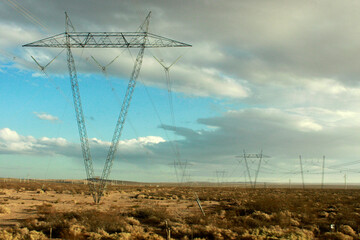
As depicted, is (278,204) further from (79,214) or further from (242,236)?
(79,214)

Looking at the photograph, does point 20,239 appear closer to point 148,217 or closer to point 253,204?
point 148,217

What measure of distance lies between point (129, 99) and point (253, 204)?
32103 mm

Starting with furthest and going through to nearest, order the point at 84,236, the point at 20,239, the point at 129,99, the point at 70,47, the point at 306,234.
→ the point at 129,99
the point at 70,47
the point at 306,234
the point at 84,236
the point at 20,239

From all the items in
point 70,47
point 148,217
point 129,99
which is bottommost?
point 148,217

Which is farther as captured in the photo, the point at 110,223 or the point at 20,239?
the point at 110,223

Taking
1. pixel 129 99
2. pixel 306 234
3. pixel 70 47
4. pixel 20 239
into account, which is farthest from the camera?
pixel 129 99

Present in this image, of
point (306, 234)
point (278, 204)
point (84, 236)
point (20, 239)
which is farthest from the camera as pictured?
point (278, 204)

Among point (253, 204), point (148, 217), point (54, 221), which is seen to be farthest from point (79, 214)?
point (253, 204)

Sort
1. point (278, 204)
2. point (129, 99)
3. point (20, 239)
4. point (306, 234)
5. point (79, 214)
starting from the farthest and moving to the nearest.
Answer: point (129, 99) < point (278, 204) < point (79, 214) < point (306, 234) < point (20, 239)

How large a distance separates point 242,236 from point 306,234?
6191 millimetres

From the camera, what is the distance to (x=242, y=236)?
2414cm

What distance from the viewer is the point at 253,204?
3978cm

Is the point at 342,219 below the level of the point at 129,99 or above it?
below

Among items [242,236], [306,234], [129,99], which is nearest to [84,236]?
[242,236]
